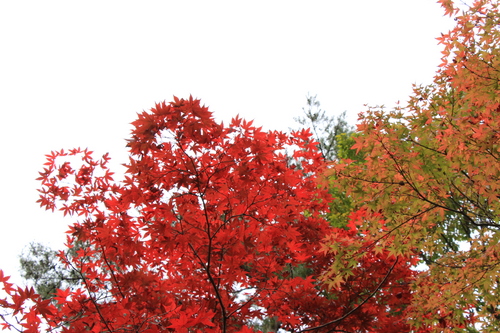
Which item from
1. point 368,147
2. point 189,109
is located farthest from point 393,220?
point 189,109

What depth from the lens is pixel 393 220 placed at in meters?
3.10

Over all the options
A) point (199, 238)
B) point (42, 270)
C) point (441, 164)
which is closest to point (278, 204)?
point (199, 238)

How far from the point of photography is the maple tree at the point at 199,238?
2.69 meters

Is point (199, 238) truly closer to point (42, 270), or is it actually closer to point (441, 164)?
point (441, 164)

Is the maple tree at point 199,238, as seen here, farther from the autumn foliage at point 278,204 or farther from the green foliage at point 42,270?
the green foliage at point 42,270

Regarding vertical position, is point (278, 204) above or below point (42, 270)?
below

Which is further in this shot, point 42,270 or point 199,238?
point 42,270

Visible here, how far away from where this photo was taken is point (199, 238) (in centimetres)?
280

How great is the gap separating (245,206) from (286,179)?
48 cm

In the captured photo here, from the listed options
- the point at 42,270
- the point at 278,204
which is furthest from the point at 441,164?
the point at 42,270

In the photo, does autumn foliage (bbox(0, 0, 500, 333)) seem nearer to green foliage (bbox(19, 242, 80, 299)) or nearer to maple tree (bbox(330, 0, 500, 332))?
maple tree (bbox(330, 0, 500, 332))

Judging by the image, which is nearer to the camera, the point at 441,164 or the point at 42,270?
the point at 441,164

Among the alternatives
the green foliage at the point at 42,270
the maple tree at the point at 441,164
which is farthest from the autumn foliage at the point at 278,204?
the green foliage at the point at 42,270

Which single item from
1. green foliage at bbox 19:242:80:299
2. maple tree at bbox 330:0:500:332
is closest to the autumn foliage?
maple tree at bbox 330:0:500:332
